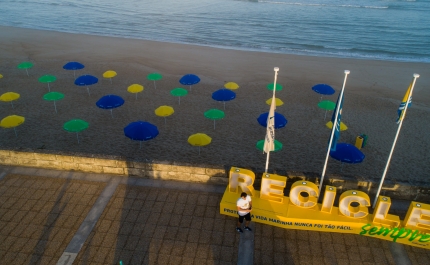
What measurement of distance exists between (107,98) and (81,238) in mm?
8260

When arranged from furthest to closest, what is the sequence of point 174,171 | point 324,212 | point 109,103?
1. point 109,103
2. point 174,171
3. point 324,212

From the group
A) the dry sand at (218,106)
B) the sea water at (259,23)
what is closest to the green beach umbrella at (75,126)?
the dry sand at (218,106)

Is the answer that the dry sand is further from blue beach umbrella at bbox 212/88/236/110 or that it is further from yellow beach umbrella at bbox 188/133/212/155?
blue beach umbrella at bbox 212/88/236/110

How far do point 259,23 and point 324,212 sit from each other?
41009 mm

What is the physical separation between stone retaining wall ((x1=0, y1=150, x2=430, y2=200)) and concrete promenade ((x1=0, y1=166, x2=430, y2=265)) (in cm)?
41

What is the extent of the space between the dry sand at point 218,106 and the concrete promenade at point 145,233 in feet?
5.41

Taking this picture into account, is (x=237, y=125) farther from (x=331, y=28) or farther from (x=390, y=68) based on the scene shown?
(x=331, y=28)

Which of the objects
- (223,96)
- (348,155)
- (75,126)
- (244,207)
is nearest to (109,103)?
(75,126)

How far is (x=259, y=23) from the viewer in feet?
154

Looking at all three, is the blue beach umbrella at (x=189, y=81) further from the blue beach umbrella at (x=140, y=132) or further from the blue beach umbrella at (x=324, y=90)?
the blue beach umbrella at (x=324, y=90)

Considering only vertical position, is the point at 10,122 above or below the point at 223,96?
below

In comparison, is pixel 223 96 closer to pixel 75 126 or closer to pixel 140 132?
pixel 140 132

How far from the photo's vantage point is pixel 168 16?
51219mm

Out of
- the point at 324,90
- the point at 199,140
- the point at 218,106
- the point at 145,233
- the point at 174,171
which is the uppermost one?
the point at 324,90
